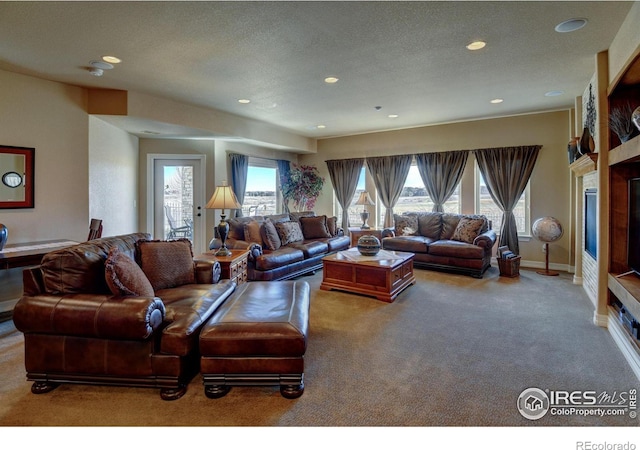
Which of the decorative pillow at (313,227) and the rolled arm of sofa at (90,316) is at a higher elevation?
the decorative pillow at (313,227)

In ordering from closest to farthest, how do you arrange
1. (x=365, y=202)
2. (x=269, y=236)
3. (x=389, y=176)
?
(x=269, y=236), (x=365, y=202), (x=389, y=176)

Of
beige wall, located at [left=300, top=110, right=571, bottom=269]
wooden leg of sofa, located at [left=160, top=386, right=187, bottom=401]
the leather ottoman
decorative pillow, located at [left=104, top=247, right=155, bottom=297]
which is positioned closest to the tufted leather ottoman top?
the leather ottoman

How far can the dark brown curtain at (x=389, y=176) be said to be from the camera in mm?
6988

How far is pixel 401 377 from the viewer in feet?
7.54

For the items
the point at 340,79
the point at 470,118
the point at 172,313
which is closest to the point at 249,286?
the point at 172,313

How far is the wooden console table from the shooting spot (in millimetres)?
3023

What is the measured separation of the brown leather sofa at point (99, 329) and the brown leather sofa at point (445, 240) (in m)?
4.19

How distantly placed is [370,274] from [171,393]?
8.64 ft

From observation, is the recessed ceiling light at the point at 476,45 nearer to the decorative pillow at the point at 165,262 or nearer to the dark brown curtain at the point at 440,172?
the decorative pillow at the point at 165,262

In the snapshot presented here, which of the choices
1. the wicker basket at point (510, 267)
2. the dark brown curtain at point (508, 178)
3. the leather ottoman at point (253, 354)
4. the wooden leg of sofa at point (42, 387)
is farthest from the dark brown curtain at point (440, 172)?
the wooden leg of sofa at point (42, 387)

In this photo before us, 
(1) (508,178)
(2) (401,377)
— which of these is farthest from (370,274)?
(1) (508,178)

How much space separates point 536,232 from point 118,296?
5.73 m

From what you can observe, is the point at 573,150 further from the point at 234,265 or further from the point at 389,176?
the point at 234,265

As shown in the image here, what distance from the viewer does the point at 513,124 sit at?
5.89m
